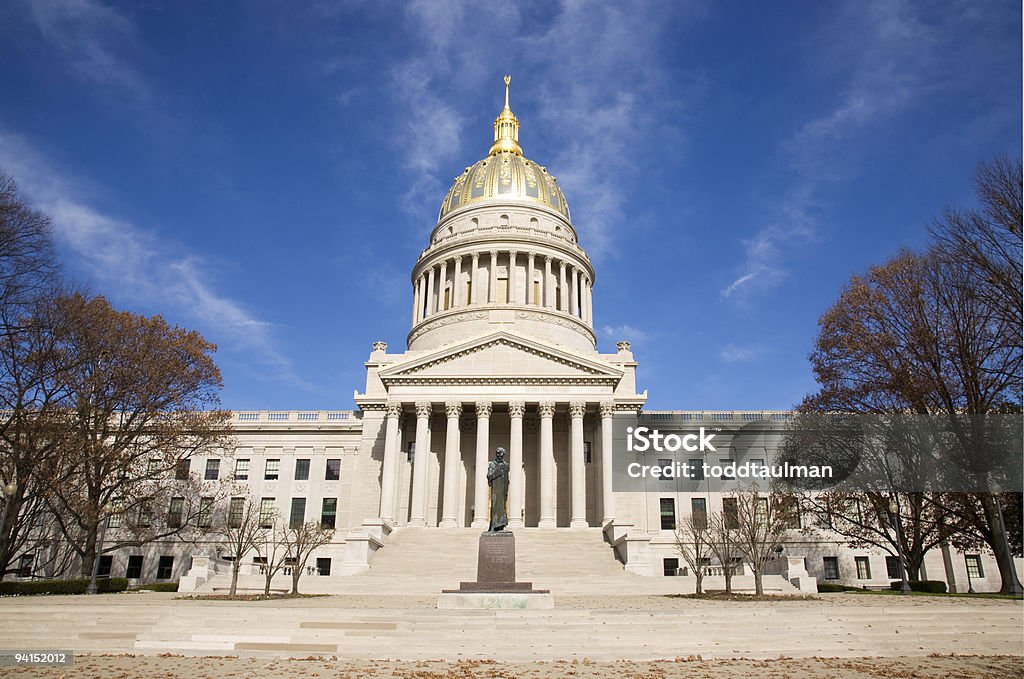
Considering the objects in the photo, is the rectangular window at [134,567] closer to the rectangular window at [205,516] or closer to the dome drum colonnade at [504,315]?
the rectangular window at [205,516]

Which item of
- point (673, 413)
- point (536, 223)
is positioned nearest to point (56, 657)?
point (673, 413)

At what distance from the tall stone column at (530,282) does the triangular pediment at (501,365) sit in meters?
17.6

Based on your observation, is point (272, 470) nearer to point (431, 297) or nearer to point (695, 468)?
point (431, 297)

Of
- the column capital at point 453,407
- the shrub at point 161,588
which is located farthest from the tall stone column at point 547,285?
the shrub at point 161,588

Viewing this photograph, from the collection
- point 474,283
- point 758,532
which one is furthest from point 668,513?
point 474,283

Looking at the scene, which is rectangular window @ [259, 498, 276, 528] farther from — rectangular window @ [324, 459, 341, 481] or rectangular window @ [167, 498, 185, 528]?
rectangular window @ [167, 498, 185, 528]

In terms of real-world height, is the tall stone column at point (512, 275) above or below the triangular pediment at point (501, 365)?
above

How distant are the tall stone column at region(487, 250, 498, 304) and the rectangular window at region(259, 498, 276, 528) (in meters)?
25.3

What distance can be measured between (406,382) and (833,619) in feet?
113

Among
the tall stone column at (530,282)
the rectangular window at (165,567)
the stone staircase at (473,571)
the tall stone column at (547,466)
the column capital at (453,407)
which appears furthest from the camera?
the tall stone column at (530,282)

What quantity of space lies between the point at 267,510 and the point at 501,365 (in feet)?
74.3

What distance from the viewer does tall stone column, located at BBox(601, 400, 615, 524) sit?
46.8 meters

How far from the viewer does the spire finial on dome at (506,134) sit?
282ft

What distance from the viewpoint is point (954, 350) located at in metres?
29.2
